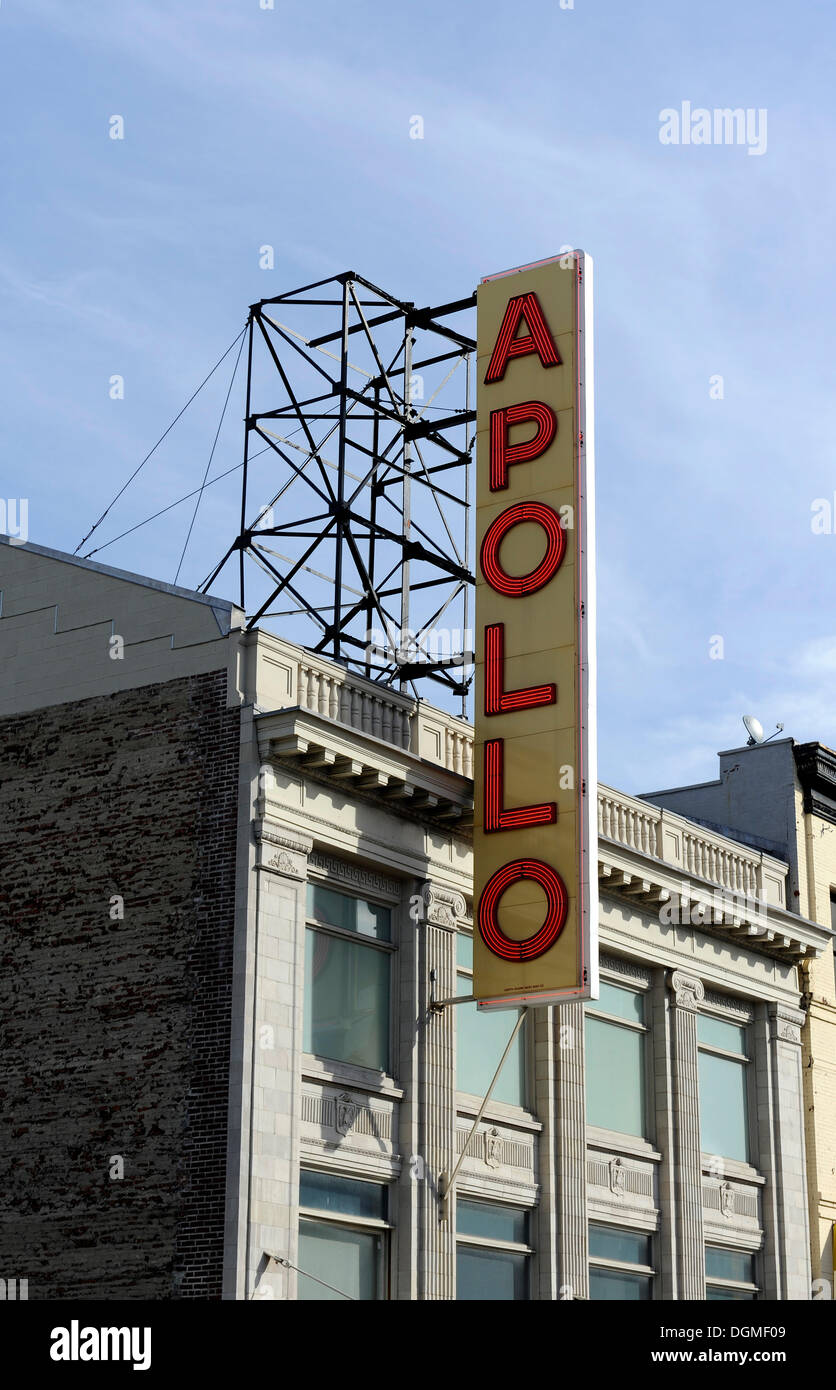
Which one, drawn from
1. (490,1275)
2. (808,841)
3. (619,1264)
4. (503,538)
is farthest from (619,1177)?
(503,538)

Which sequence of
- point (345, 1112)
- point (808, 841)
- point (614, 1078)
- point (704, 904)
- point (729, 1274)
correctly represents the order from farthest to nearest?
point (808, 841) → point (704, 904) → point (729, 1274) → point (614, 1078) → point (345, 1112)

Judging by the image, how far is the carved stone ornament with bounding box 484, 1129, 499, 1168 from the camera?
27266 millimetres

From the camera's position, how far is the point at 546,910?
2583 centimetres

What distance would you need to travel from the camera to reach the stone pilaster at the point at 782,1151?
108ft

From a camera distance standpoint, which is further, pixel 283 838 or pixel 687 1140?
pixel 687 1140

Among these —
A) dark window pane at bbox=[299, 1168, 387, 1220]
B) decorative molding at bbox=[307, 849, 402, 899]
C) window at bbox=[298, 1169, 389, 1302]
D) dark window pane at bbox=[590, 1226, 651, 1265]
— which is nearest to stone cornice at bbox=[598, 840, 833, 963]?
decorative molding at bbox=[307, 849, 402, 899]

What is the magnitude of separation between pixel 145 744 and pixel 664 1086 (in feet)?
34.6

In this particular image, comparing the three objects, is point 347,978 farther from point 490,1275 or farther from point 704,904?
point 704,904

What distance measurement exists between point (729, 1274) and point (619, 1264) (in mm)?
3302

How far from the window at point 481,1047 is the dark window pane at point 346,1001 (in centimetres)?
159

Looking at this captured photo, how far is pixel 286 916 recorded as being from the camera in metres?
24.8

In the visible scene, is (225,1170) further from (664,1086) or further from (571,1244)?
(664,1086)

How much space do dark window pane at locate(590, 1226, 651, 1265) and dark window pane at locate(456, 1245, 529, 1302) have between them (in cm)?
170
